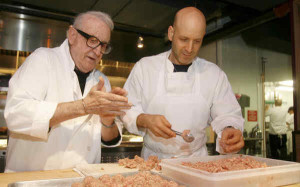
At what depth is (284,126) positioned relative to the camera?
5707 millimetres

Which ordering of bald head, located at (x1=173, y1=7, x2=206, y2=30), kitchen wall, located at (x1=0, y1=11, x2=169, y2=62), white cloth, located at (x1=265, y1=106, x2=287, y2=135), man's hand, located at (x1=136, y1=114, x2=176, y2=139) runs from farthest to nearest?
white cloth, located at (x1=265, y1=106, x2=287, y2=135) → kitchen wall, located at (x1=0, y1=11, x2=169, y2=62) → bald head, located at (x1=173, y1=7, x2=206, y2=30) → man's hand, located at (x1=136, y1=114, x2=176, y2=139)

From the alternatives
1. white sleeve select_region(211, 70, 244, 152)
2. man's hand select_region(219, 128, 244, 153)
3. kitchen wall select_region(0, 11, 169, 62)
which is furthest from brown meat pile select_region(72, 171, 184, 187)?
kitchen wall select_region(0, 11, 169, 62)

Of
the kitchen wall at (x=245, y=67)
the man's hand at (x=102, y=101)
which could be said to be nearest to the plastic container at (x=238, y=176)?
the man's hand at (x=102, y=101)

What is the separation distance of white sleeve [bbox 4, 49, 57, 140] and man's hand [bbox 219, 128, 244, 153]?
1.12 metres

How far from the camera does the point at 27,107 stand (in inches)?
57.6

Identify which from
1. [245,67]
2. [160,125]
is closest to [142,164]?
[160,125]

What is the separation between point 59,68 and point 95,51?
0.97ft

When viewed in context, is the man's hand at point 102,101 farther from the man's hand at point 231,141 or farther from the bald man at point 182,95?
the man's hand at point 231,141

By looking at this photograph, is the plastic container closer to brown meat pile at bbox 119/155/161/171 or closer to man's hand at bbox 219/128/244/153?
brown meat pile at bbox 119/155/161/171

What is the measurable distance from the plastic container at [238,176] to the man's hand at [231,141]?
32cm

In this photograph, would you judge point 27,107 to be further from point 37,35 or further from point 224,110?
point 37,35

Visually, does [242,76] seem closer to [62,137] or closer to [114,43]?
[114,43]

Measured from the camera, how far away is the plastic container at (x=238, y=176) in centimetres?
109

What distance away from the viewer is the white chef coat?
1.47 m
